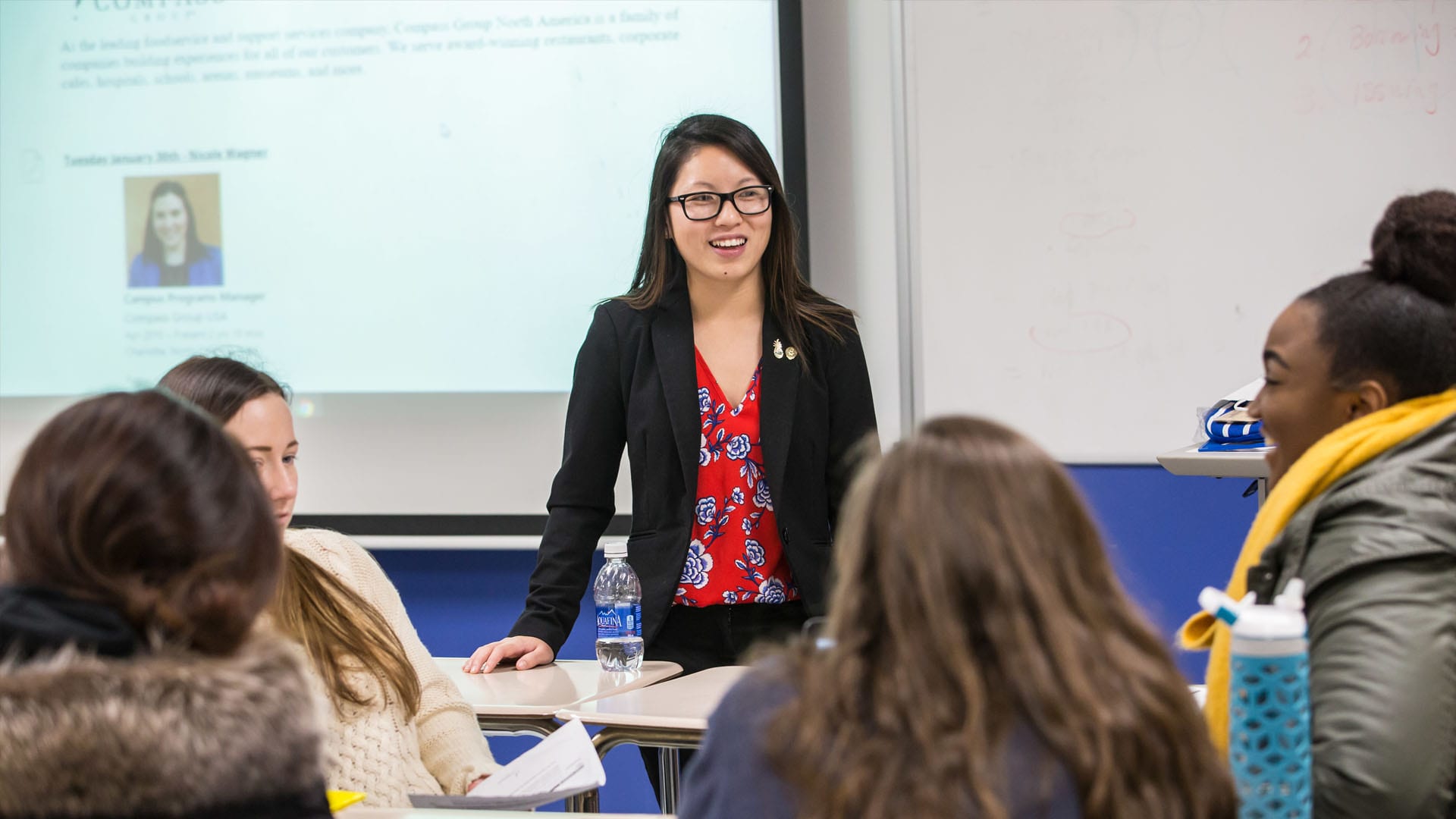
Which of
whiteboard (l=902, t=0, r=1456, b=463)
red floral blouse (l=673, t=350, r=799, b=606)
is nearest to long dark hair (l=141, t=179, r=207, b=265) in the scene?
red floral blouse (l=673, t=350, r=799, b=606)

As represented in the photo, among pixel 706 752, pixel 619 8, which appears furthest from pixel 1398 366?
pixel 619 8

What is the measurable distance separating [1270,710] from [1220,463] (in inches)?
42.4

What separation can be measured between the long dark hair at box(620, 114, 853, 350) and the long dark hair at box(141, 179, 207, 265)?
5.46 ft

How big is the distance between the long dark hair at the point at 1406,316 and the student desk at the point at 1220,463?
629 mm

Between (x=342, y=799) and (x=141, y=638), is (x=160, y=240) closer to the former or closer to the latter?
(x=342, y=799)

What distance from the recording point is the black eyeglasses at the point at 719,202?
260 cm

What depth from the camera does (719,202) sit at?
2600 millimetres

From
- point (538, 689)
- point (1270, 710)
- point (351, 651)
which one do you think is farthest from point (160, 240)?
point (1270, 710)

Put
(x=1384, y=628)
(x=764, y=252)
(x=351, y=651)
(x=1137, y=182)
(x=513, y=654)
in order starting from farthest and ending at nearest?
(x=1137, y=182)
(x=764, y=252)
(x=513, y=654)
(x=351, y=651)
(x=1384, y=628)

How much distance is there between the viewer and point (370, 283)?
12.0 feet

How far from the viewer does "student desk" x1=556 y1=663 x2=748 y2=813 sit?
2.14 metres

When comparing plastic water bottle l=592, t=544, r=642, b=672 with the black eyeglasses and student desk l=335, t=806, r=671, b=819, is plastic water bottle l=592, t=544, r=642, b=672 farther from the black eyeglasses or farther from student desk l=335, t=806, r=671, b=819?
student desk l=335, t=806, r=671, b=819

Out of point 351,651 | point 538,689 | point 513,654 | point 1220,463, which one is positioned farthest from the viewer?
point 513,654

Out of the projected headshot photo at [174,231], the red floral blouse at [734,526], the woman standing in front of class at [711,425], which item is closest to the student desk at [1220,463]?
the woman standing in front of class at [711,425]
